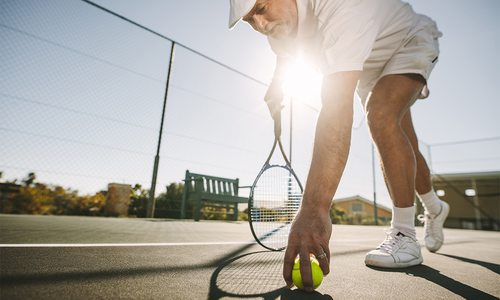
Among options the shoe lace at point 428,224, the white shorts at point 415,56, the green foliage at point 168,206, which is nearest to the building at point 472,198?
the green foliage at point 168,206

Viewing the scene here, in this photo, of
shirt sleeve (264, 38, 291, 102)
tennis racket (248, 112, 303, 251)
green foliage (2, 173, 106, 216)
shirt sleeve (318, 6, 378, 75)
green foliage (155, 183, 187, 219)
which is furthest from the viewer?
green foliage (155, 183, 187, 219)

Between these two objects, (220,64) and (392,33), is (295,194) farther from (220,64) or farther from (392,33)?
(220,64)

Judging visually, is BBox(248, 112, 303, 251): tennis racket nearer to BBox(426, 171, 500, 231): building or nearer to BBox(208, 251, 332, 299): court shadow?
BBox(208, 251, 332, 299): court shadow

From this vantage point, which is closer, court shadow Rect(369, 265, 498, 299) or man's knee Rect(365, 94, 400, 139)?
court shadow Rect(369, 265, 498, 299)

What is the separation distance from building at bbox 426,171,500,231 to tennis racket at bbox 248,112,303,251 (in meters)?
14.5

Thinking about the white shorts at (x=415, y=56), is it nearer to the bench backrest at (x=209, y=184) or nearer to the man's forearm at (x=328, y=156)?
the man's forearm at (x=328, y=156)

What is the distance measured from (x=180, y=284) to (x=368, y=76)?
1611mm

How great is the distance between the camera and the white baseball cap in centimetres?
132

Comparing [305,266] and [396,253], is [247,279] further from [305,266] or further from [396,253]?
Answer: [396,253]

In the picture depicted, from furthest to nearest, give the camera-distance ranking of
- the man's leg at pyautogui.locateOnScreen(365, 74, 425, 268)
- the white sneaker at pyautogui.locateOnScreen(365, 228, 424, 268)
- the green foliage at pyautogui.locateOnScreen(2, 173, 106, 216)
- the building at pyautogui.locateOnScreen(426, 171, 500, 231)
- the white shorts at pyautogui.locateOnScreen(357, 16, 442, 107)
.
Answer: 1. the building at pyautogui.locateOnScreen(426, 171, 500, 231)
2. the green foliage at pyautogui.locateOnScreen(2, 173, 106, 216)
3. the white shorts at pyautogui.locateOnScreen(357, 16, 442, 107)
4. the man's leg at pyautogui.locateOnScreen(365, 74, 425, 268)
5. the white sneaker at pyautogui.locateOnScreen(365, 228, 424, 268)

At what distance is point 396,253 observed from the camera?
1.34 meters

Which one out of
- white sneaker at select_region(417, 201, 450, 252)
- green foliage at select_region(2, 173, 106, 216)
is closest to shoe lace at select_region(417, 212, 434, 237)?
white sneaker at select_region(417, 201, 450, 252)

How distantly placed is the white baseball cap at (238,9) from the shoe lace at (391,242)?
4.43 feet

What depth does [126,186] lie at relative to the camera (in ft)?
17.7
